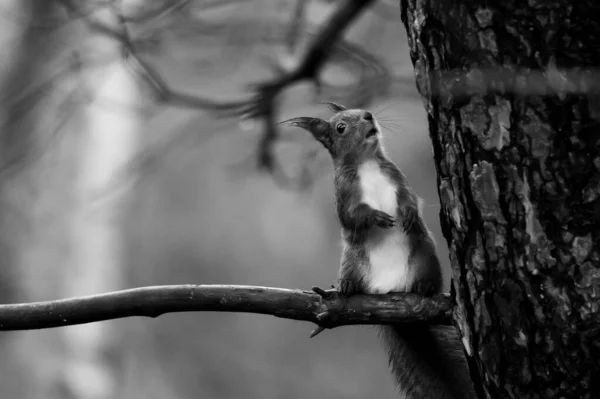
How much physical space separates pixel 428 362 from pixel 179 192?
6.96 metres

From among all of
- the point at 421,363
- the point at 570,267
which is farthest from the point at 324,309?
the point at 570,267

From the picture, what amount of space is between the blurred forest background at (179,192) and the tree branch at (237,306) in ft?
1.46

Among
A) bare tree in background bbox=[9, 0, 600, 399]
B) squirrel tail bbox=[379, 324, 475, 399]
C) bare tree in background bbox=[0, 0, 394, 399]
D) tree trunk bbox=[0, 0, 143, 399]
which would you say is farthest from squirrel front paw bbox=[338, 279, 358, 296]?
tree trunk bbox=[0, 0, 143, 399]

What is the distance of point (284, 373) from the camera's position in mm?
7578

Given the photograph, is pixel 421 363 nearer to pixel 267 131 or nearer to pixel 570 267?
pixel 570 267

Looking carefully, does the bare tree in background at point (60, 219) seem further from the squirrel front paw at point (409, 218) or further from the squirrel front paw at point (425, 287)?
the squirrel front paw at point (425, 287)

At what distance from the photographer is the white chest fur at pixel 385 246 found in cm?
164

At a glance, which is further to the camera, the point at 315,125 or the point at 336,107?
the point at 336,107

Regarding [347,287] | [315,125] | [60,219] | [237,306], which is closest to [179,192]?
[60,219]

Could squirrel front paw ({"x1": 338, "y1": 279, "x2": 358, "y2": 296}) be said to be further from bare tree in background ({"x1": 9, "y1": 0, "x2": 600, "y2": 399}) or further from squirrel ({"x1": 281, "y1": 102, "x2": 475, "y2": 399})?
bare tree in background ({"x1": 9, "y1": 0, "x2": 600, "y2": 399})

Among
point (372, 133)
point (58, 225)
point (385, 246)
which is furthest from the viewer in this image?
point (58, 225)

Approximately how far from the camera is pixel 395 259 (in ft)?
5.38

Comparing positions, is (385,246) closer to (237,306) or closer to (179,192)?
(237,306)

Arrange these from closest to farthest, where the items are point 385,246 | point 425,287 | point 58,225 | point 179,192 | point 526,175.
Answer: point 526,175, point 425,287, point 385,246, point 58,225, point 179,192
